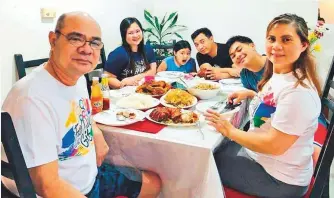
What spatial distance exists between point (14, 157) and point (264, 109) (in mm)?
982

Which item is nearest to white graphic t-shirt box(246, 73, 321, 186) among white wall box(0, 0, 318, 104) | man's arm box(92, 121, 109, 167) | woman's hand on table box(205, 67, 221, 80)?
man's arm box(92, 121, 109, 167)

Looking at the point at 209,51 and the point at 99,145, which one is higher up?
the point at 209,51

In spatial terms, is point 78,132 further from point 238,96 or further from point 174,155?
point 238,96

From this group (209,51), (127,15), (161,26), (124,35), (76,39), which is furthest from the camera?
(161,26)

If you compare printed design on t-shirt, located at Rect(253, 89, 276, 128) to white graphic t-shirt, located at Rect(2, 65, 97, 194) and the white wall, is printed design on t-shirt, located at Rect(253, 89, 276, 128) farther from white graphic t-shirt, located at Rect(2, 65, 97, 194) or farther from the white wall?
the white wall

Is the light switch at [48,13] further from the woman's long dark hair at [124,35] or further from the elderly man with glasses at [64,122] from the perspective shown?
the elderly man with glasses at [64,122]

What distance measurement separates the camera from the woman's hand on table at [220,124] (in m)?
1.28

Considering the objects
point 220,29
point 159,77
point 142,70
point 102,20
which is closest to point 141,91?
point 159,77

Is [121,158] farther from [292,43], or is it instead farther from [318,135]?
[318,135]

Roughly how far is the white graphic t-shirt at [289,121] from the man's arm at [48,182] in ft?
2.57

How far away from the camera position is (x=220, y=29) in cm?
403

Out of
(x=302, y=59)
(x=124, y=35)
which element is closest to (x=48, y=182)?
(x=302, y=59)

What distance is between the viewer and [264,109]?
4.33 ft

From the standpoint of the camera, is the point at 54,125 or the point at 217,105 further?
the point at 217,105
